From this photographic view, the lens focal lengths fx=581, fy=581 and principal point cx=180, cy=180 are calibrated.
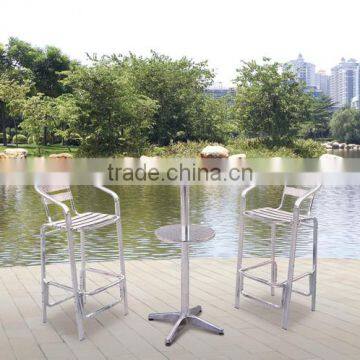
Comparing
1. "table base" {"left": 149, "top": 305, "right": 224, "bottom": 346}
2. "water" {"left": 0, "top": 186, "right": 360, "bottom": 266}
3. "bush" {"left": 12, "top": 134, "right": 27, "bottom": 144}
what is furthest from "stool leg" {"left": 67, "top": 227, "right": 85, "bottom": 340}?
"bush" {"left": 12, "top": 134, "right": 27, "bottom": 144}

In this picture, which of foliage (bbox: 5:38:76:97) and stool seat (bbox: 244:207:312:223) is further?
foliage (bbox: 5:38:76:97)

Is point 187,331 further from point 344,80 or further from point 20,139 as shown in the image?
point 344,80

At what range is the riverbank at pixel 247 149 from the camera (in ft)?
70.4

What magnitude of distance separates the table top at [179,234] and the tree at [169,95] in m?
20.7

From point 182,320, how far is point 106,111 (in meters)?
18.5

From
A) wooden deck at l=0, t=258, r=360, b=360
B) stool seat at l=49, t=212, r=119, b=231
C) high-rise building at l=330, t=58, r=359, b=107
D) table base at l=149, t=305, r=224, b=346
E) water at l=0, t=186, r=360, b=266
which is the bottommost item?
water at l=0, t=186, r=360, b=266

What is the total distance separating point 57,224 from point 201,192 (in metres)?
7.51

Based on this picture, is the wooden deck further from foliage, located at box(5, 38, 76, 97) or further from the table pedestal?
foliage, located at box(5, 38, 76, 97)

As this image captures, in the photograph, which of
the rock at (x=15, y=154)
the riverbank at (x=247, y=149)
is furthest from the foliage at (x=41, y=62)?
the rock at (x=15, y=154)

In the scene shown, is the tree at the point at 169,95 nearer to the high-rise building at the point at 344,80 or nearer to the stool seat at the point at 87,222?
the stool seat at the point at 87,222

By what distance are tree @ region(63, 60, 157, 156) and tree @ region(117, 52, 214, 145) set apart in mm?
2070

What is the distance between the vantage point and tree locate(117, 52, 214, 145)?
78.4ft

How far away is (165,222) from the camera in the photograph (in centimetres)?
706

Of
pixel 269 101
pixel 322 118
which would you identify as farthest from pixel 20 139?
pixel 322 118
